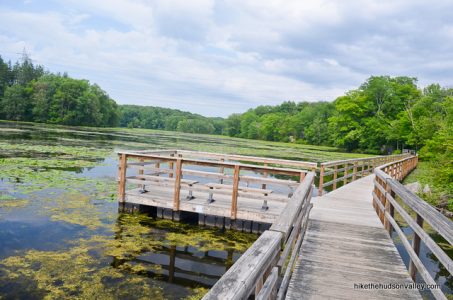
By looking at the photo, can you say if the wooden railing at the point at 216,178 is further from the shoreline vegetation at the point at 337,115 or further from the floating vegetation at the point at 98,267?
the shoreline vegetation at the point at 337,115

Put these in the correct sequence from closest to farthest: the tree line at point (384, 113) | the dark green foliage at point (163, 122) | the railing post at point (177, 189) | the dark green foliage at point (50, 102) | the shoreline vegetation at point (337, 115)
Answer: the railing post at point (177, 189)
the shoreline vegetation at point (337, 115)
the tree line at point (384, 113)
the dark green foliage at point (50, 102)
the dark green foliage at point (163, 122)

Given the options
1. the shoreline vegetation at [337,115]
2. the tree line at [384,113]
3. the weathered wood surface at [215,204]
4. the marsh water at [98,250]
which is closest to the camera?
the marsh water at [98,250]

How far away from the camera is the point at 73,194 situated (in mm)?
11164

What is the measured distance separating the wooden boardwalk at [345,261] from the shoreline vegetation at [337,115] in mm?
7878

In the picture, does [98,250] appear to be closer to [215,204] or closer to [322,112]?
[215,204]

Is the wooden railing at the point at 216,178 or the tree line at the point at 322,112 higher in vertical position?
the tree line at the point at 322,112

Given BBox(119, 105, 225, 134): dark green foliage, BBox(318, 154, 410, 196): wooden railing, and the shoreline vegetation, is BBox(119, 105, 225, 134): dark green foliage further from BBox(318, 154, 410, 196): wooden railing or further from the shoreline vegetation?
BBox(318, 154, 410, 196): wooden railing

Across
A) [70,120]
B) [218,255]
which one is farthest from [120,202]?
[70,120]

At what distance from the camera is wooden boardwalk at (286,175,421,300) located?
3689 mm

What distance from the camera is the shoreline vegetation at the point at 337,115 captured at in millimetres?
37125

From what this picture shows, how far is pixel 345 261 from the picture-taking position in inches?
180

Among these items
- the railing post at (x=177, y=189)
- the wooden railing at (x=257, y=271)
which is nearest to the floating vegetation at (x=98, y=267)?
the railing post at (x=177, y=189)

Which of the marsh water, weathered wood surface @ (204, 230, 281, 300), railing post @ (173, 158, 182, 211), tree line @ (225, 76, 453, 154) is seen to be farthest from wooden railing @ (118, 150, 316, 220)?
tree line @ (225, 76, 453, 154)

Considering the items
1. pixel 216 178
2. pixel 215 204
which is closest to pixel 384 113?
pixel 216 178
